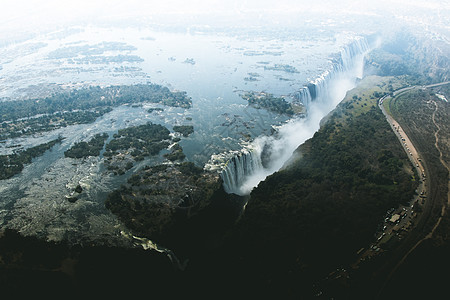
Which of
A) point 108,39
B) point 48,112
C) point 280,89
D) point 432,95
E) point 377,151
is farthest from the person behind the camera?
point 108,39

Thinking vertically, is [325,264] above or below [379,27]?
below

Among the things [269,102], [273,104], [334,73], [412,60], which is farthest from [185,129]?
[412,60]

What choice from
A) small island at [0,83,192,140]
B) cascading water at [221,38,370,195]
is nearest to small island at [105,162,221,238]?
cascading water at [221,38,370,195]

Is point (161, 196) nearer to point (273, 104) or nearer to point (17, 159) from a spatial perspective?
point (17, 159)

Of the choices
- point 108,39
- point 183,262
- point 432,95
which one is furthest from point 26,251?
point 108,39

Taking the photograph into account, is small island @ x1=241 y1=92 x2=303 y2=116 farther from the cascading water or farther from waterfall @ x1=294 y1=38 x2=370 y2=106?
waterfall @ x1=294 y1=38 x2=370 y2=106

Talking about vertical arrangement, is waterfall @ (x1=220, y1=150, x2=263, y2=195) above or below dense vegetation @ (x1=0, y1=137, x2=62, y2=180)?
below

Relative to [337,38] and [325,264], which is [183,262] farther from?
[337,38]

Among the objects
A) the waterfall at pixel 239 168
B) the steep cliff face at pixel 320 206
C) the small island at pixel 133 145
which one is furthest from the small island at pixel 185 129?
the steep cliff face at pixel 320 206
